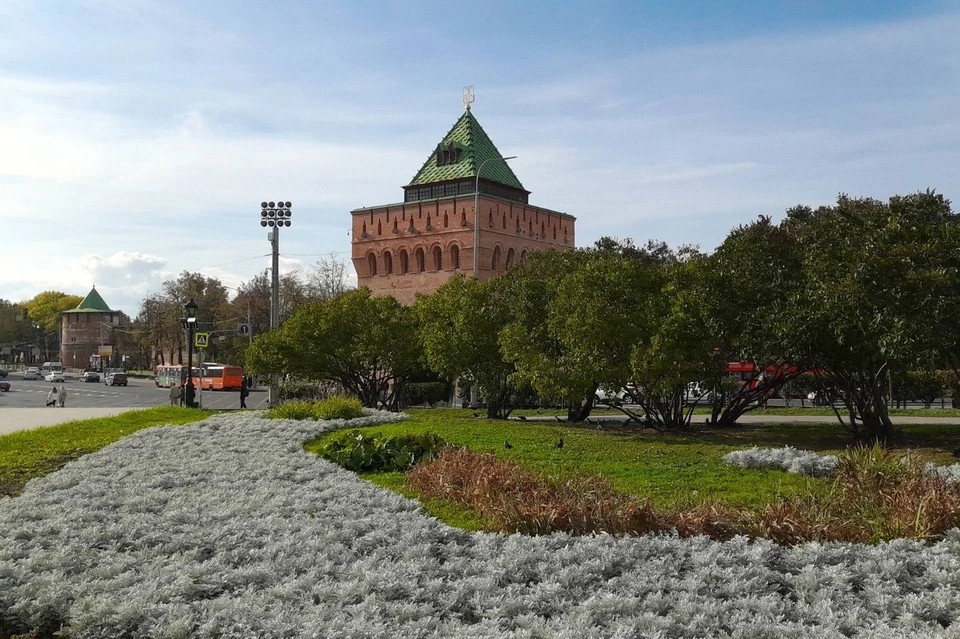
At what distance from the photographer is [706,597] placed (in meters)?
5.64

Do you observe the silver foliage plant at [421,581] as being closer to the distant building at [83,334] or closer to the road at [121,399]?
the road at [121,399]

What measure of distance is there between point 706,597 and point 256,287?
72.8m

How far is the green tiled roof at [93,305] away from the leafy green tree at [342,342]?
96.6m

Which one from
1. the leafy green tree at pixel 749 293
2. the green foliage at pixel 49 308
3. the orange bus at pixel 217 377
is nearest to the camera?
the leafy green tree at pixel 749 293

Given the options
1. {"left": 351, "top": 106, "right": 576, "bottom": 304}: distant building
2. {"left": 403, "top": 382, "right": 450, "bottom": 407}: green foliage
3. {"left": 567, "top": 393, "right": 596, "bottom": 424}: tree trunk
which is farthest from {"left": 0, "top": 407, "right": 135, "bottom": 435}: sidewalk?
{"left": 351, "top": 106, "right": 576, "bottom": 304}: distant building

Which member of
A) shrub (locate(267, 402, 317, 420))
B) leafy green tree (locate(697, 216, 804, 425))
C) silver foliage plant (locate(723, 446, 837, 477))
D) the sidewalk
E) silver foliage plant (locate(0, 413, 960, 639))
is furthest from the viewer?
the sidewalk

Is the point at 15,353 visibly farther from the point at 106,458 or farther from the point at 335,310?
the point at 106,458

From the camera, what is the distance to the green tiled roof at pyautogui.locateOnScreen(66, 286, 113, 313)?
371ft

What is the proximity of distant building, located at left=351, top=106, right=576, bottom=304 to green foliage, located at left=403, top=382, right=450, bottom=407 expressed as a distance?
16.4 meters

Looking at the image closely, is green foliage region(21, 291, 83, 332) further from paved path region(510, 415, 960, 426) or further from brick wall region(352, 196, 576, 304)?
paved path region(510, 415, 960, 426)

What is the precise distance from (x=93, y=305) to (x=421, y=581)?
4706 inches

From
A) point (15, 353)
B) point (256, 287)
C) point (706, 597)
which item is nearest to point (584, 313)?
point (706, 597)

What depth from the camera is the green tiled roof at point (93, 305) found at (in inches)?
4451

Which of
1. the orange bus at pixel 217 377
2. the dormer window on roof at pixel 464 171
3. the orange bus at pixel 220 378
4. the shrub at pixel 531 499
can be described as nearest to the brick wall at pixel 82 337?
the orange bus at pixel 217 377
